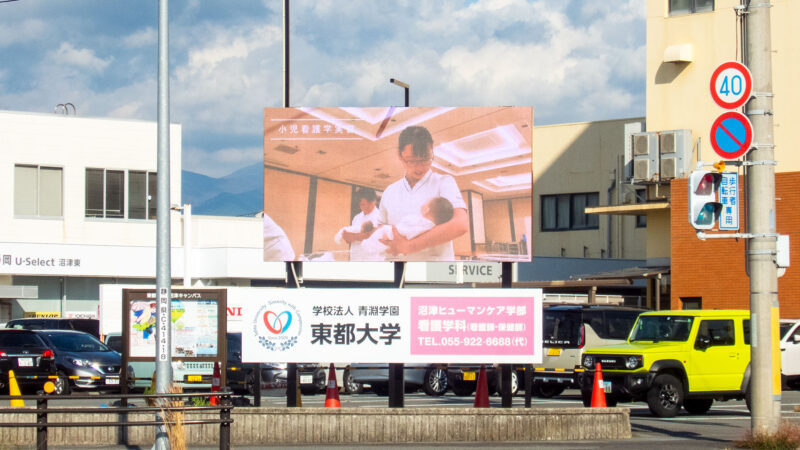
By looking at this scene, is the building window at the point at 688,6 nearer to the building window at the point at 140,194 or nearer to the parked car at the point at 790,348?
the parked car at the point at 790,348

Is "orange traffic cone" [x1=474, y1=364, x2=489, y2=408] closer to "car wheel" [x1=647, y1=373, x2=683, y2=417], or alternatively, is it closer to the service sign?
the service sign

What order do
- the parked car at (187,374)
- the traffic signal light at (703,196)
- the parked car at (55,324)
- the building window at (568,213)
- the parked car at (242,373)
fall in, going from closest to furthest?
the traffic signal light at (703,196) < the parked car at (187,374) < the parked car at (242,373) < the parked car at (55,324) < the building window at (568,213)

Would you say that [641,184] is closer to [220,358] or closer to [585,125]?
[585,125]

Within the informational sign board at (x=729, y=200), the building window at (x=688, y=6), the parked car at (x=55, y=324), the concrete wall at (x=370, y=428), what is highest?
the building window at (x=688, y=6)

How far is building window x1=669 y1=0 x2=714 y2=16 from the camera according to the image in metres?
33.5

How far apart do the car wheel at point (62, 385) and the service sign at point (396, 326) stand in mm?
9627

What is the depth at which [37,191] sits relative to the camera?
1679 inches

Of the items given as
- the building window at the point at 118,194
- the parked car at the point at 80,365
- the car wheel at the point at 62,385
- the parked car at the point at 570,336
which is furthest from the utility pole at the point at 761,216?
the building window at the point at 118,194

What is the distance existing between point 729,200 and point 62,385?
675 inches

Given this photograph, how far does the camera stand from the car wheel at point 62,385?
2552 centimetres

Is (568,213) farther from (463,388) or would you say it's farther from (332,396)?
(332,396)

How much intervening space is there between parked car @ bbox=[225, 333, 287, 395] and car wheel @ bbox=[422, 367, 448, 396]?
13.5 ft

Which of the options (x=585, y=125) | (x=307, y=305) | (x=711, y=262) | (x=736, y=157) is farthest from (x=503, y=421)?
(x=585, y=125)

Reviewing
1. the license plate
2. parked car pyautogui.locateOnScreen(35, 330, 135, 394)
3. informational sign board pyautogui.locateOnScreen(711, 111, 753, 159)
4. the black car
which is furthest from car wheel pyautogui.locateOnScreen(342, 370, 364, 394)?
informational sign board pyautogui.locateOnScreen(711, 111, 753, 159)
